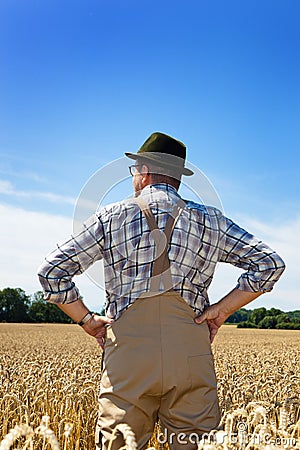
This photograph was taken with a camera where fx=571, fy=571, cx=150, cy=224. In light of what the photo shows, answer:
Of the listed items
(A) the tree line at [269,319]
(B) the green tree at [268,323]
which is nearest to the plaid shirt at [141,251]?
(A) the tree line at [269,319]

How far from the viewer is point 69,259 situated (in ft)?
10.9

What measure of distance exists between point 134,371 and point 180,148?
136 cm

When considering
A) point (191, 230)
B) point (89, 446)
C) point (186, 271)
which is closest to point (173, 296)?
point (186, 271)

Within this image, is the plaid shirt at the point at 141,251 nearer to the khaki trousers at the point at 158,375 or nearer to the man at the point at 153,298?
the man at the point at 153,298

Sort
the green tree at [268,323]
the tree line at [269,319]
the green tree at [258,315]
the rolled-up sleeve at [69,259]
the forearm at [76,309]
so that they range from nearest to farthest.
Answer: the rolled-up sleeve at [69,259] < the forearm at [76,309] < the tree line at [269,319] < the green tree at [268,323] < the green tree at [258,315]

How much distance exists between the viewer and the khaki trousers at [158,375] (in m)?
3.14

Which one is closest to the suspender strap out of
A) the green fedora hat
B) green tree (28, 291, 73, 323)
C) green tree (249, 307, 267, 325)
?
the green fedora hat

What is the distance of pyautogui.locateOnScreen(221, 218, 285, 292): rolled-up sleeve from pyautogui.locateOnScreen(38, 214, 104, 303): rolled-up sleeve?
80 centimetres

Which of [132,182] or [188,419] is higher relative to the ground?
[132,182]

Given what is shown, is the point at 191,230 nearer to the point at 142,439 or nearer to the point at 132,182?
the point at 132,182

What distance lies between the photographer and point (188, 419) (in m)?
3.21

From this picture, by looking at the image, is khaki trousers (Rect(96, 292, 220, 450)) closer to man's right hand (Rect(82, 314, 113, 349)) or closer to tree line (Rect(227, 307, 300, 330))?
man's right hand (Rect(82, 314, 113, 349))

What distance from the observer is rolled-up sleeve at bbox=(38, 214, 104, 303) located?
3305 mm

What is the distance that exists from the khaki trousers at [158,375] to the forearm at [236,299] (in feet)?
1.17
